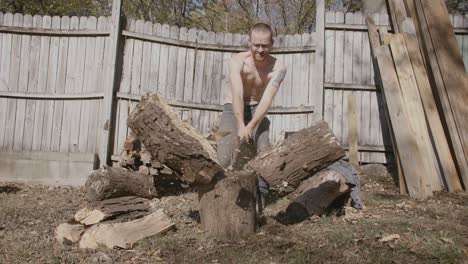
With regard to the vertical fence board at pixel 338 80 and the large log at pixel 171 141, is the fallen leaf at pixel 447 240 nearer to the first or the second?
the large log at pixel 171 141

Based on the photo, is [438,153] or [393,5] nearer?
[438,153]

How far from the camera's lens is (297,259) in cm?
293

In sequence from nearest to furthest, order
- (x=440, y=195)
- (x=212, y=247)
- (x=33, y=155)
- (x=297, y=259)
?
1. (x=297, y=259)
2. (x=212, y=247)
3. (x=440, y=195)
4. (x=33, y=155)

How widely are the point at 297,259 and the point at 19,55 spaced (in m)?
5.68

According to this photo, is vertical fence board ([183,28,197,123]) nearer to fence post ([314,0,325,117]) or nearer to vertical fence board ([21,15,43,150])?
fence post ([314,0,325,117])

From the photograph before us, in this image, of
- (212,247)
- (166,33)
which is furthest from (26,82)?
(212,247)

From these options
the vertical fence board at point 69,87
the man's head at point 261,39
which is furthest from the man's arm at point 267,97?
the vertical fence board at point 69,87

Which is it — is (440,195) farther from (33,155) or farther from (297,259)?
(33,155)

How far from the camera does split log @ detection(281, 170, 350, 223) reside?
13.4ft

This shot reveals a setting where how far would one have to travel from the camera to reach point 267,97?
391 cm

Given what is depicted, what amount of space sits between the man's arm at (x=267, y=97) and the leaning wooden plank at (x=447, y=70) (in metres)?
2.65

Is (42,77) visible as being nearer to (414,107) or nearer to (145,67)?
(145,67)

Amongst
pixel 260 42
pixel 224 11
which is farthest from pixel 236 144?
pixel 224 11

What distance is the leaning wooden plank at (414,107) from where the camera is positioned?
5426 mm
